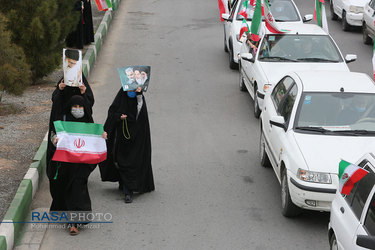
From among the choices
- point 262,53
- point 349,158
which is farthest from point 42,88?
point 349,158

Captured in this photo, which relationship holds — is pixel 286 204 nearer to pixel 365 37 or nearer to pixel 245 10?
pixel 245 10

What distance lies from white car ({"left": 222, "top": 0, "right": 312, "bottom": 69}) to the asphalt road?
54 centimetres

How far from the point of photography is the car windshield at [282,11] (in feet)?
59.6

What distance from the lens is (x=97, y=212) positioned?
9.23 meters

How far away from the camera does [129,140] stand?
31.2 feet

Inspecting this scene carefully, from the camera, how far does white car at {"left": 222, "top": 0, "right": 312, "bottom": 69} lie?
17375 millimetres

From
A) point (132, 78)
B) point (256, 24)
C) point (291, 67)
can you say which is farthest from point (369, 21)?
point (132, 78)

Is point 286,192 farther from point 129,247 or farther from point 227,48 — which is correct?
point 227,48

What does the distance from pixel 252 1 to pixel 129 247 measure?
10.9m

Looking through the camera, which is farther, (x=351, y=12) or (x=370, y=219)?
(x=351, y=12)

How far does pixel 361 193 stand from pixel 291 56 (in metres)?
7.40

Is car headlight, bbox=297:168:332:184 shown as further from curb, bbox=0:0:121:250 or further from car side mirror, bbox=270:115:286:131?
curb, bbox=0:0:121:250

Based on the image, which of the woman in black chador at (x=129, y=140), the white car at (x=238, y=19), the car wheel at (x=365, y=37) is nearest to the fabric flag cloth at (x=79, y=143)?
the woman in black chador at (x=129, y=140)

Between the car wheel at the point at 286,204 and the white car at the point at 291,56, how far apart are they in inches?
168
